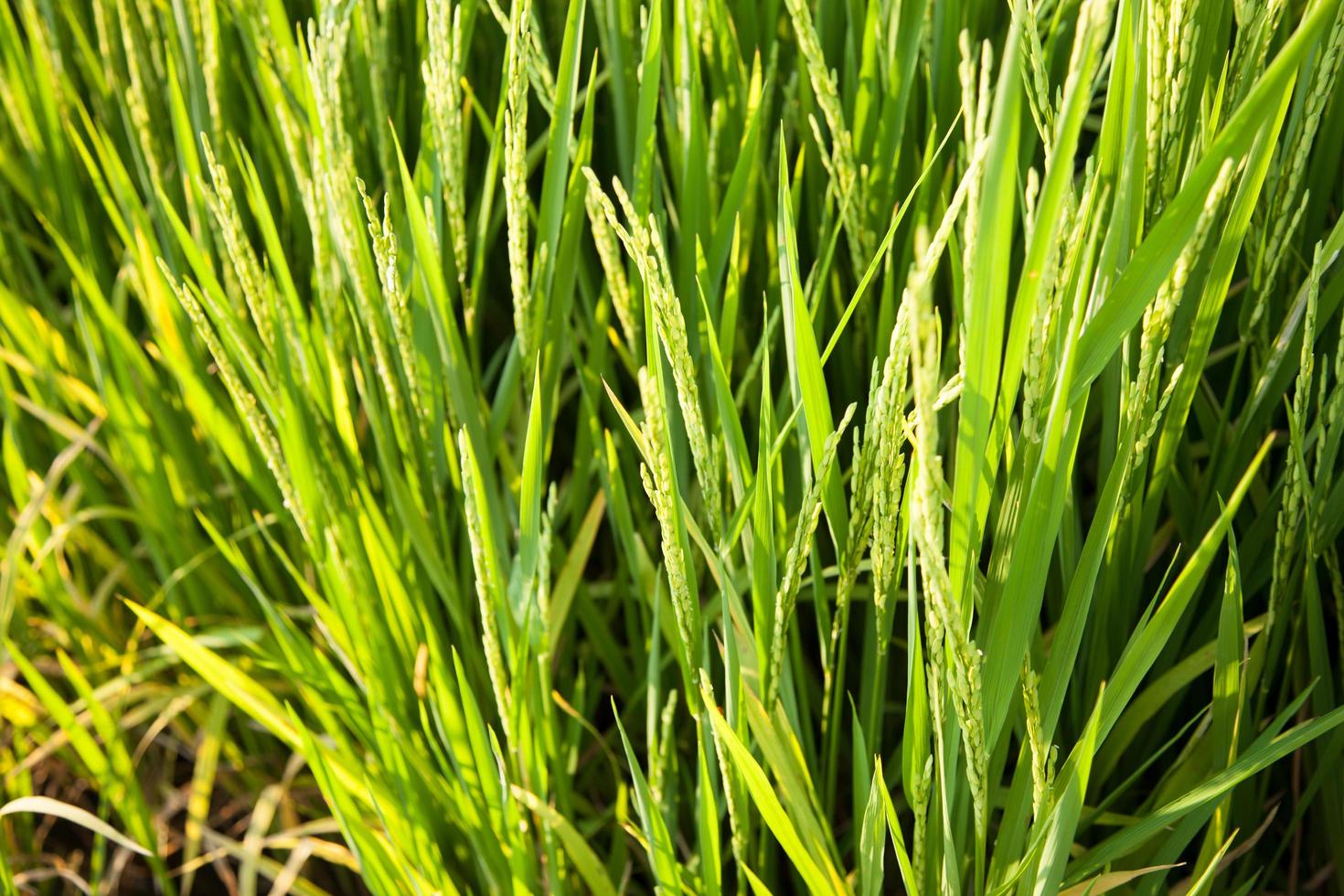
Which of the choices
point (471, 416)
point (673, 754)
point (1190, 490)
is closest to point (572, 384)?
point (471, 416)

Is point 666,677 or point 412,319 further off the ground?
point 412,319

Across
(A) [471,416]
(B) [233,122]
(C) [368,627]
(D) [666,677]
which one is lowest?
(D) [666,677]

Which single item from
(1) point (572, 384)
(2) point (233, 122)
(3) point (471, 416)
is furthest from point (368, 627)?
(2) point (233, 122)

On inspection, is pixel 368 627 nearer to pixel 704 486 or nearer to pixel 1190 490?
pixel 704 486

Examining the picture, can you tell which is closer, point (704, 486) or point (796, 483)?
point (704, 486)

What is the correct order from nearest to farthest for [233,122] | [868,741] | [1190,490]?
1. [868,741]
2. [1190,490]
3. [233,122]

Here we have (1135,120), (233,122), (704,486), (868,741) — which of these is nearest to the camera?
(1135,120)
